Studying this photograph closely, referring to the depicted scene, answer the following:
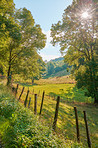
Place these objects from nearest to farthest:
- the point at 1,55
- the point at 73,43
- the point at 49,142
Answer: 1. the point at 49,142
2. the point at 1,55
3. the point at 73,43

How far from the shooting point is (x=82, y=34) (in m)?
21.6

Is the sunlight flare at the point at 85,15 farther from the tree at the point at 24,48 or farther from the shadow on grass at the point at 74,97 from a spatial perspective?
the shadow on grass at the point at 74,97

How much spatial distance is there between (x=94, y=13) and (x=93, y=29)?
334cm

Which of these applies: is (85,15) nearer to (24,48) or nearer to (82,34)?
(82,34)

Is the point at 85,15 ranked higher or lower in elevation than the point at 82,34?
higher

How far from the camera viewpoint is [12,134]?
465 centimetres

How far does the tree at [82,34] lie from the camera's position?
778 inches

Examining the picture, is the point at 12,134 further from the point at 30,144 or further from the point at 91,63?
the point at 91,63

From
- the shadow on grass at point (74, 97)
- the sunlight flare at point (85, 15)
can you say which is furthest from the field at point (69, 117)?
the sunlight flare at point (85, 15)

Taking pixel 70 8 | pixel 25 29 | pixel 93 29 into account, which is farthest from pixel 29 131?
pixel 70 8

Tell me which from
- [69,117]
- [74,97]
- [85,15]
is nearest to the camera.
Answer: [69,117]

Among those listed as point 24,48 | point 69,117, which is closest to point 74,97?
point 69,117

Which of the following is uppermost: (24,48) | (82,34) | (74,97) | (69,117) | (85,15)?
(85,15)

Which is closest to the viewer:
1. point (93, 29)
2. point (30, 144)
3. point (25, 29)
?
point (30, 144)
